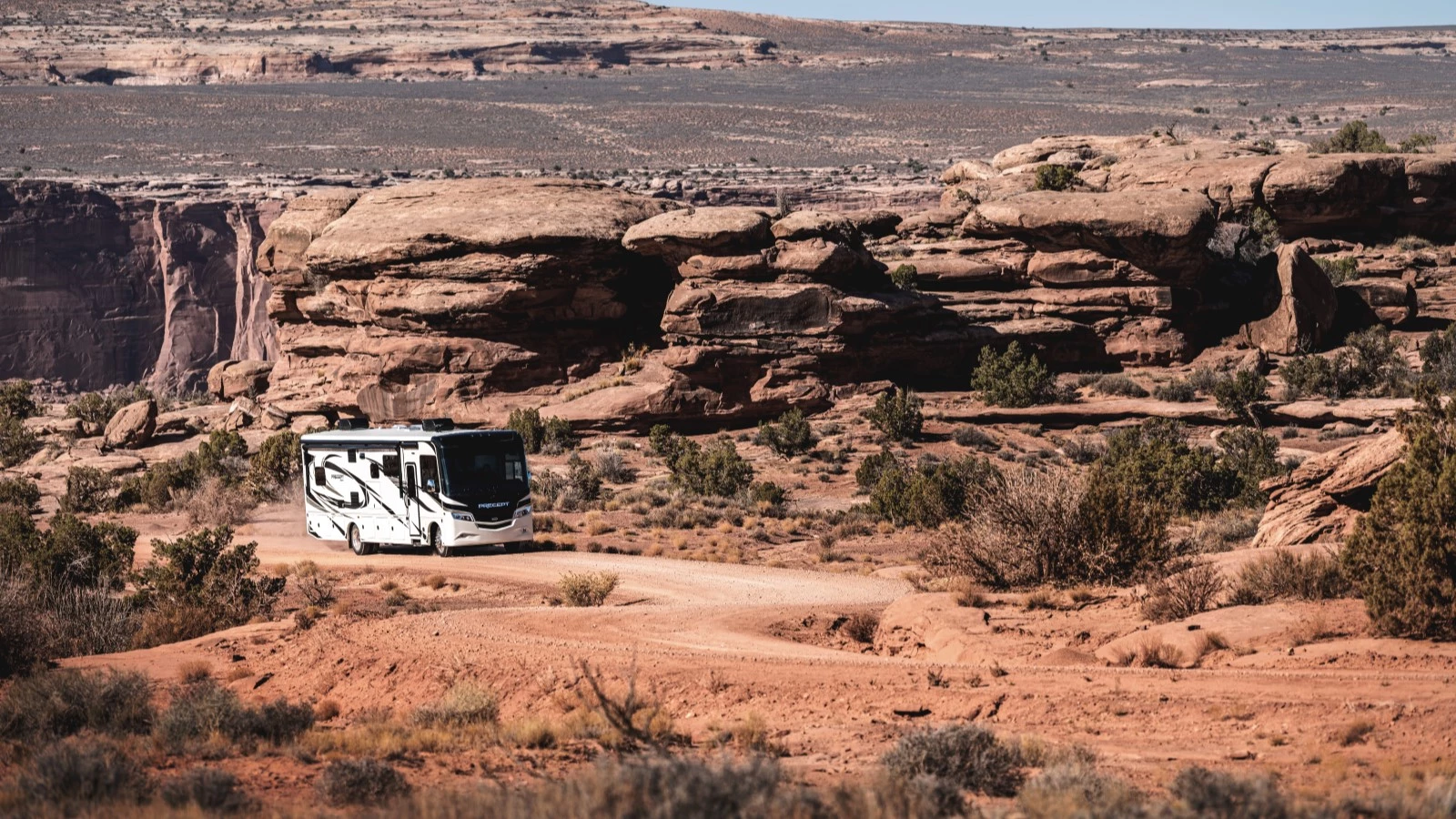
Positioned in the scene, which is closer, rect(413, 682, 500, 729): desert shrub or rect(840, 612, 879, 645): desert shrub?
rect(413, 682, 500, 729): desert shrub

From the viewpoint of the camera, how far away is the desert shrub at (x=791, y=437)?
37969mm

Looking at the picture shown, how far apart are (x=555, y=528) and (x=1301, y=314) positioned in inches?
1064

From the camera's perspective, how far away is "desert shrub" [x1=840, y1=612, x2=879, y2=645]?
56.5ft

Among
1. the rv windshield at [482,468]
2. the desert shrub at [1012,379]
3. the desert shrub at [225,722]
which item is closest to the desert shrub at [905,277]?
the desert shrub at [1012,379]

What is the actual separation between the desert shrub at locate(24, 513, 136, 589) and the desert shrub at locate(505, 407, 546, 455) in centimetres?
1679

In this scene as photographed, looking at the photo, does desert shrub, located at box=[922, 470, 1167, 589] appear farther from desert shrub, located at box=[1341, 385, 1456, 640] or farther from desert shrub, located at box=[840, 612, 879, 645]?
desert shrub, located at box=[1341, 385, 1456, 640]

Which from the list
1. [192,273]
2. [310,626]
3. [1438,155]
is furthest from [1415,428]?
[192,273]

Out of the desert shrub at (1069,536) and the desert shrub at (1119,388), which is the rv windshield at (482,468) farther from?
the desert shrub at (1119,388)

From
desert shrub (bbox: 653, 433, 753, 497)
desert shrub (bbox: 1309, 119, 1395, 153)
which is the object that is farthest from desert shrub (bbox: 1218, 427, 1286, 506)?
desert shrub (bbox: 1309, 119, 1395, 153)

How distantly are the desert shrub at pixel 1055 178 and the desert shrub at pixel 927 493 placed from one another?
2203cm

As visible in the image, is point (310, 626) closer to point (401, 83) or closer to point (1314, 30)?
point (401, 83)

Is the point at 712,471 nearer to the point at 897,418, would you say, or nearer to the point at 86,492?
the point at 897,418

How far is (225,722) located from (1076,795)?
7641 mm

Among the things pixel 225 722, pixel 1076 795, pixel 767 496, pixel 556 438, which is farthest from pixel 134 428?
pixel 1076 795
